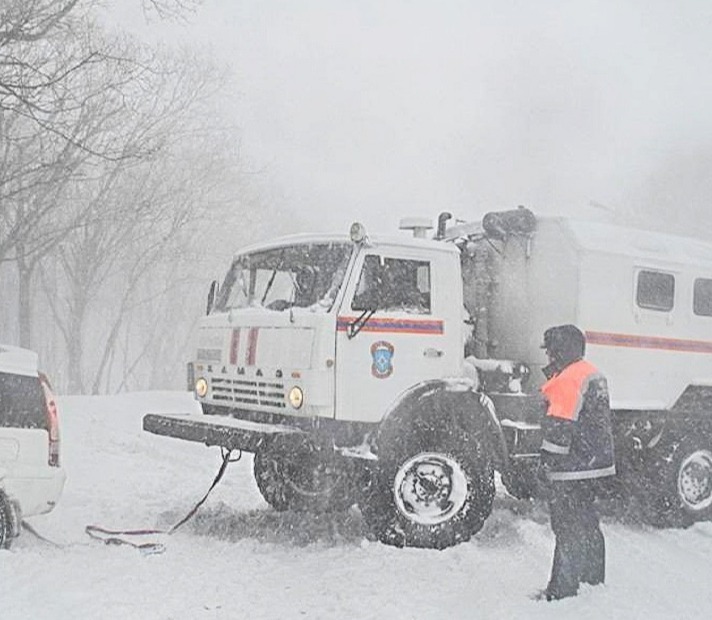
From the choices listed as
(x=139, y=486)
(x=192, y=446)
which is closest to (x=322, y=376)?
(x=139, y=486)

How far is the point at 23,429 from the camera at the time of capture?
6.14 m

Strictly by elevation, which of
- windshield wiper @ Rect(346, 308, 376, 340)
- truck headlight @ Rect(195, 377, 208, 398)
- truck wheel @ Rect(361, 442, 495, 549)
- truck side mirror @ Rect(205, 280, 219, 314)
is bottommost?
truck wheel @ Rect(361, 442, 495, 549)

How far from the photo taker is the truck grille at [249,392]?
7141 millimetres

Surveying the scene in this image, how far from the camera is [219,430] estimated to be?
22.9 feet

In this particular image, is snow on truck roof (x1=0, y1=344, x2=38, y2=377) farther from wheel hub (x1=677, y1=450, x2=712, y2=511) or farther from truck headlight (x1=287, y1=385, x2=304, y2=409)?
wheel hub (x1=677, y1=450, x2=712, y2=511)

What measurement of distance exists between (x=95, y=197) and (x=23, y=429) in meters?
20.1

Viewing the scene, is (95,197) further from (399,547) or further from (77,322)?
(399,547)

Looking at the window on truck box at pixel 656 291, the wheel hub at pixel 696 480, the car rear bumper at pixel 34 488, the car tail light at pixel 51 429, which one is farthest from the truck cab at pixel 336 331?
the wheel hub at pixel 696 480

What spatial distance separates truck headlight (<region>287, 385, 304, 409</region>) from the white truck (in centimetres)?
2

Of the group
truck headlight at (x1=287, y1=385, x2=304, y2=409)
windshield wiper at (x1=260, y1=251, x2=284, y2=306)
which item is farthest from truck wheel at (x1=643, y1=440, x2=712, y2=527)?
windshield wiper at (x1=260, y1=251, x2=284, y2=306)

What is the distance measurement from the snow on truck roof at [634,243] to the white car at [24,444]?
191 inches

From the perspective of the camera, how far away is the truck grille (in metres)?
7.14

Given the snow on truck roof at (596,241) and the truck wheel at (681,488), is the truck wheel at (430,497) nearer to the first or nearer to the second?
the snow on truck roof at (596,241)

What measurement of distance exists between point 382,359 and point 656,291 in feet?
10.8
